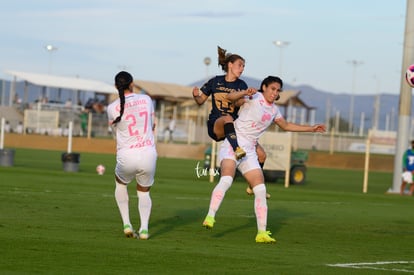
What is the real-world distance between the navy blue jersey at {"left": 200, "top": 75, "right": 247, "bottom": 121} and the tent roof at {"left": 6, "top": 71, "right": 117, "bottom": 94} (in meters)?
60.3

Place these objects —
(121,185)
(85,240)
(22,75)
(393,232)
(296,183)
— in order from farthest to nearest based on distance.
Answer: (22,75), (296,183), (393,232), (121,185), (85,240)

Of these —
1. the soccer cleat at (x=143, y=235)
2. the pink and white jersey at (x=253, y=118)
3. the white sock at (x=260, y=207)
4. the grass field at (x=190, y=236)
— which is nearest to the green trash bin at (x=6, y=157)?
the grass field at (x=190, y=236)

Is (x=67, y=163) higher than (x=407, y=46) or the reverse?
the reverse

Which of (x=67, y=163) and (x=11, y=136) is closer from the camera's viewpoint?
(x=67, y=163)

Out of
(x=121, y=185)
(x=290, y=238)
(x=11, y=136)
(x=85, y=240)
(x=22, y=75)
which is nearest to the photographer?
(x=85, y=240)

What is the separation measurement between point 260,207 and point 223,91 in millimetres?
1682

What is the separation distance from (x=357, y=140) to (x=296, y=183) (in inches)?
1717

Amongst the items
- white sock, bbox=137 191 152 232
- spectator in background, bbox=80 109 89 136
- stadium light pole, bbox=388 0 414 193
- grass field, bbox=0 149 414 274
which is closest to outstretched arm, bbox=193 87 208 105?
white sock, bbox=137 191 152 232

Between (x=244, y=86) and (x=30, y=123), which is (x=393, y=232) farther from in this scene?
(x=30, y=123)

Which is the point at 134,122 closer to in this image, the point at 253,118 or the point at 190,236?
the point at 253,118

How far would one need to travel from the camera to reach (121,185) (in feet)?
45.0

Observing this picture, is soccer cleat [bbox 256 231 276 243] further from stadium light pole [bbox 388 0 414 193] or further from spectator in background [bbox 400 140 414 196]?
spectator in background [bbox 400 140 414 196]

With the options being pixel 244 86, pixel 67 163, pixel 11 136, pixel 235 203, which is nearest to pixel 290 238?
pixel 244 86

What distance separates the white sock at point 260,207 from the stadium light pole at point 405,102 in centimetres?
2071
